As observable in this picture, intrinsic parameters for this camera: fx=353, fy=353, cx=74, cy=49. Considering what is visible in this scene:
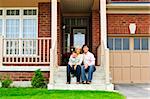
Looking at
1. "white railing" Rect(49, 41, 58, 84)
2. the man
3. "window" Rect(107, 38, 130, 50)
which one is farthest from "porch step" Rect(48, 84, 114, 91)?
"window" Rect(107, 38, 130, 50)

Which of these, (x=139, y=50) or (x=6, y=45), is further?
(x=139, y=50)

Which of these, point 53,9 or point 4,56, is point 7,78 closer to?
point 4,56

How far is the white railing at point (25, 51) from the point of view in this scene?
15.0 metres

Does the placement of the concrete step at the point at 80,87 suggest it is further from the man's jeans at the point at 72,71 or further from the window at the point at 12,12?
the window at the point at 12,12

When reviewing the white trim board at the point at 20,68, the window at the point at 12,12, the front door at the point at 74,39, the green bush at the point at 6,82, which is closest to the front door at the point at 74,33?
the front door at the point at 74,39

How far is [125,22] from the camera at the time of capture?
18.1 metres

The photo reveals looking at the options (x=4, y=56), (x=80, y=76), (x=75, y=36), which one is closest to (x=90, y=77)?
(x=80, y=76)

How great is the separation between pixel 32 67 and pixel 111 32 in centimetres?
529

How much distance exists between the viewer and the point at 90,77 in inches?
519

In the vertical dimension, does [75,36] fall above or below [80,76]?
above

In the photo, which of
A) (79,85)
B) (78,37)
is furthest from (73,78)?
(78,37)

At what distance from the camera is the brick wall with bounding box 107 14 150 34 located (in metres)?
18.1

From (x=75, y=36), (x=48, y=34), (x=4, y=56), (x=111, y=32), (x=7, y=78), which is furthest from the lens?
(x=75, y=36)

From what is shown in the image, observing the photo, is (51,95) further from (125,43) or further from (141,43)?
(141,43)
